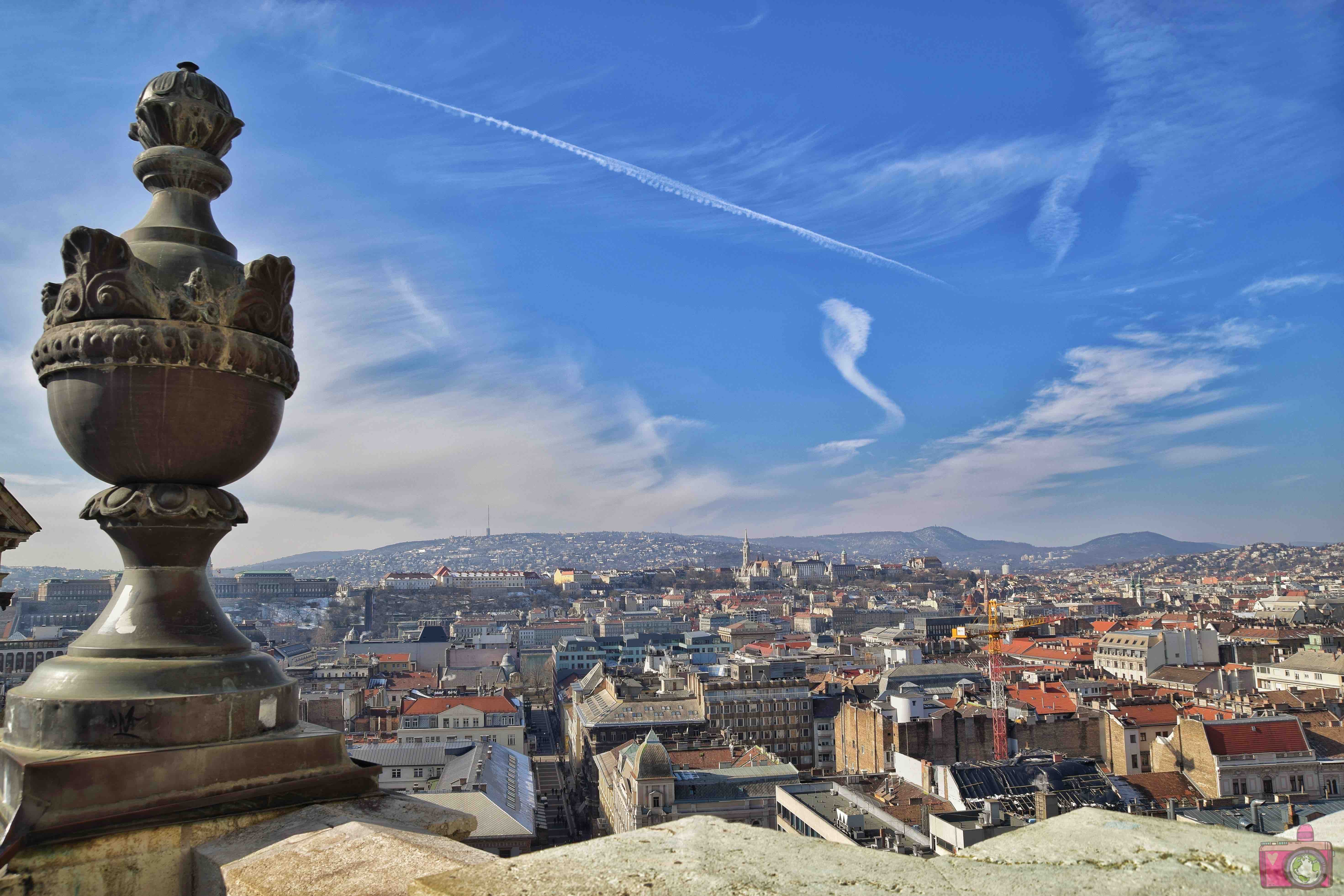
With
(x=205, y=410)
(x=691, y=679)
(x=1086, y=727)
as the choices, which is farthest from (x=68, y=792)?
(x=691, y=679)

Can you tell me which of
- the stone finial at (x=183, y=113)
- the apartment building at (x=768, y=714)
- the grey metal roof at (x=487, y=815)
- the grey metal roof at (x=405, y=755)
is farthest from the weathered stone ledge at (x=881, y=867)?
the apartment building at (x=768, y=714)

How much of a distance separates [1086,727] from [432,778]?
89.2ft

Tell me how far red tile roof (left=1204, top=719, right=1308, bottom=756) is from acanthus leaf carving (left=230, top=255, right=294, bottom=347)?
36468 mm

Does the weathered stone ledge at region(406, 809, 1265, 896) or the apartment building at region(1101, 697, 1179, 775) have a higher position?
the weathered stone ledge at region(406, 809, 1265, 896)

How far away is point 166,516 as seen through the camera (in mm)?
2613

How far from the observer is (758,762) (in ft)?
113

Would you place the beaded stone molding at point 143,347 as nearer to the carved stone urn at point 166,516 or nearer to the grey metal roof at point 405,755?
the carved stone urn at point 166,516

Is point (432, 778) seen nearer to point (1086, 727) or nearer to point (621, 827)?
point (621, 827)

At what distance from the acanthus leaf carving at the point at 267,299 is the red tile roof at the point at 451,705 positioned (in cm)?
4484

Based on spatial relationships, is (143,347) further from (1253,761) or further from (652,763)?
(1253,761)

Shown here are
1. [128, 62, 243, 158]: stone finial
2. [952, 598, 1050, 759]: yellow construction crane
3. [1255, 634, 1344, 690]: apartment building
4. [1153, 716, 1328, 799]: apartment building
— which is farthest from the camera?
[1255, 634, 1344, 690]: apartment building

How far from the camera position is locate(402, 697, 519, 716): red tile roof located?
148ft

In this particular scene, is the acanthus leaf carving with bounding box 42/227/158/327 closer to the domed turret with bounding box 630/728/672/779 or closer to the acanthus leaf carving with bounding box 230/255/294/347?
the acanthus leaf carving with bounding box 230/255/294/347

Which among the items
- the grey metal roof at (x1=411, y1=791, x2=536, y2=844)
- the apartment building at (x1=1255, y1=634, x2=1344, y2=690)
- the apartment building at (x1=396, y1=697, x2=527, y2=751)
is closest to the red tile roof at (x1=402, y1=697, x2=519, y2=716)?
the apartment building at (x1=396, y1=697, x2=527, y2=751)
